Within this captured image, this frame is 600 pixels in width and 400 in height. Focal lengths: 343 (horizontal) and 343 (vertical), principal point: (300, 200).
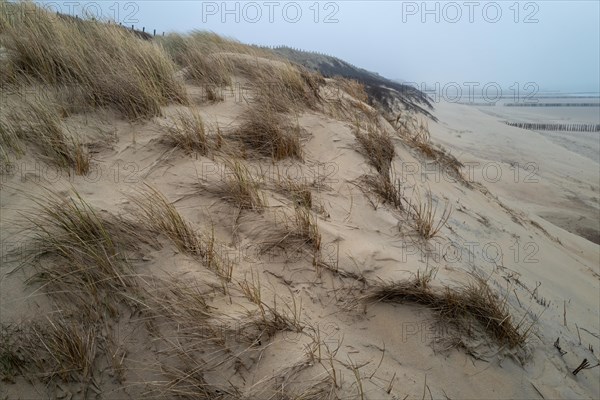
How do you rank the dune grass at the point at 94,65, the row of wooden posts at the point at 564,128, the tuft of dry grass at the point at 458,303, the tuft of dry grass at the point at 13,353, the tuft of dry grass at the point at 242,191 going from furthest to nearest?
the row of wooden posts at the point at 564,128 < the dune grass at the point at 94,65 < the tuft of dry grass at the point at 242,191 < the tuft of dry grass at the point at 458,303 < the tuft of dry grass at the point at 13,353

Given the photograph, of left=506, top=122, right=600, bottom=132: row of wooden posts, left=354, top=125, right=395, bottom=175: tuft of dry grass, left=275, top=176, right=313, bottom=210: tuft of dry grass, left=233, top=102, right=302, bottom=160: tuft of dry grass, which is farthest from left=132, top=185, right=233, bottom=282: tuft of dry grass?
left=506, top=122, right=600, bottom=132: row of wooden posts

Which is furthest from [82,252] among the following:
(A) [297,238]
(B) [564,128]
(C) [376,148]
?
(B) [564,128]

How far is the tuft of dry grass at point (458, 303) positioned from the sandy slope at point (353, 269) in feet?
0.21

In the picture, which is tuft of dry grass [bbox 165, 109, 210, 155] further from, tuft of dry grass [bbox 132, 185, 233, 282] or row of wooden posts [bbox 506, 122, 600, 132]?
row of wooden posts [bbox 506, 122, 600, 132]

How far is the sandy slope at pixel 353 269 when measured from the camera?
5.61 ft

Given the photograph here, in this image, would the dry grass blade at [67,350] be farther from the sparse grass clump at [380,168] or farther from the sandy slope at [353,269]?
the sparse grass clump at [380,168]

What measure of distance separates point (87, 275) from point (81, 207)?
0.56 meters

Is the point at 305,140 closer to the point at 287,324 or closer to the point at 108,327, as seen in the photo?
the point at 287,324

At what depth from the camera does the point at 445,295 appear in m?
2.01

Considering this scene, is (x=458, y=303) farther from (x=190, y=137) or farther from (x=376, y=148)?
(x=190, y=137)

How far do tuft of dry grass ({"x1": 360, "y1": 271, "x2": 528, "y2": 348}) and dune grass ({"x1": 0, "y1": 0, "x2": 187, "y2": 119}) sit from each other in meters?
2.85

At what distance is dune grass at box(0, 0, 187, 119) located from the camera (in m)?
3.45

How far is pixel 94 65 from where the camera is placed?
152 inches

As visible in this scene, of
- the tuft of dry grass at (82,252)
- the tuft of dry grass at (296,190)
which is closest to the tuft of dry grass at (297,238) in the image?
the tuft of dry grass at (296,190)
